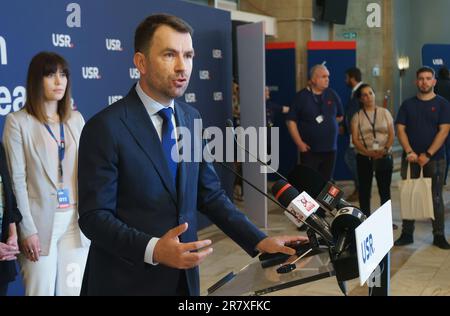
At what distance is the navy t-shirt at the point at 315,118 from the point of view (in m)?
6.36

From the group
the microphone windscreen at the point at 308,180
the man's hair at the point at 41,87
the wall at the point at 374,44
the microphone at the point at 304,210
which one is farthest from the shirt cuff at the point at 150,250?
the wall at the point at 374,44

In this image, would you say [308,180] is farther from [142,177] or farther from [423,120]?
[423,120]

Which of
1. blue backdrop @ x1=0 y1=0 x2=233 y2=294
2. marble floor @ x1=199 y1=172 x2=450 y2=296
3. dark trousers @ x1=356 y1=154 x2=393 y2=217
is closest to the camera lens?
blue backdrop @ x1=0 y1=0 x2=233 y2=294

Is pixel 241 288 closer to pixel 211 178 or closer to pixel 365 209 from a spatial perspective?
pixel 211 178

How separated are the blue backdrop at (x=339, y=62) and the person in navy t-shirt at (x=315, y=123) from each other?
114 inches

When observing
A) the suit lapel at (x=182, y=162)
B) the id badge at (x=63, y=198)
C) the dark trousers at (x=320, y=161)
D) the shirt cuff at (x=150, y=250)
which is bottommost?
the dark trousers at (x=320, y=161)

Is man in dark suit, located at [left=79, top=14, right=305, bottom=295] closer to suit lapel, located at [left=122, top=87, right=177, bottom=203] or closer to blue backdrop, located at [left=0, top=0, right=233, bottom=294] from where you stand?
suit lapel, located at [left=122, top=87, right=177, bottom=203]

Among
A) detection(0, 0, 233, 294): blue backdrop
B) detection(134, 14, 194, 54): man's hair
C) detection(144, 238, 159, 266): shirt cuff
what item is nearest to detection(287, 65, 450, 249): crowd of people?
detection(0, 0, 233, 294): blue backdrop

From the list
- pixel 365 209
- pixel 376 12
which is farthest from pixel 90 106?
pixel 376 12

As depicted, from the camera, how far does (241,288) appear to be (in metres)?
1.57

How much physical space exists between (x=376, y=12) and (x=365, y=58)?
101 cm

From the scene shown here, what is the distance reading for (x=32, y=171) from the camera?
135 inches

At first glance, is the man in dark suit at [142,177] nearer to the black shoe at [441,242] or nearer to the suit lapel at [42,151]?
the suit lapel at [42,151]

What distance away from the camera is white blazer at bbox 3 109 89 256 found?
11.0 ft
